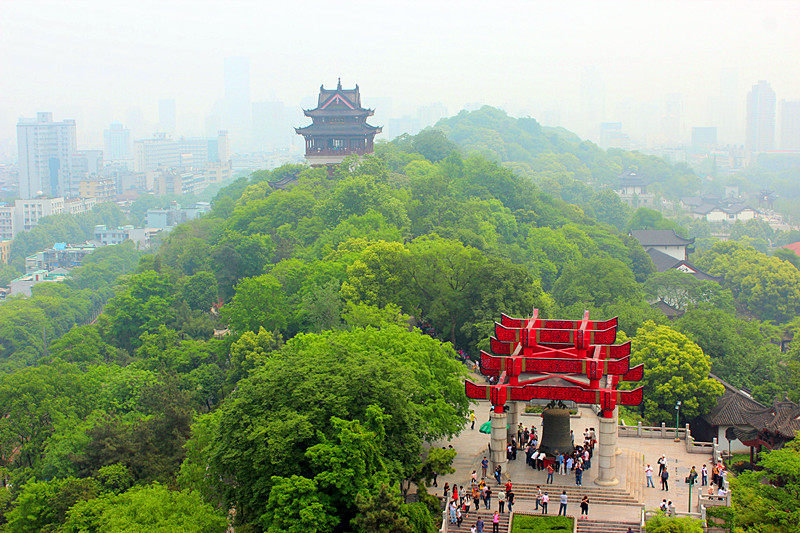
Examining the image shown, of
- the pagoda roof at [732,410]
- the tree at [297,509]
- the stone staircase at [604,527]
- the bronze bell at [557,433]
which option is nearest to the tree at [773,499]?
the stone staircase at [604,527]

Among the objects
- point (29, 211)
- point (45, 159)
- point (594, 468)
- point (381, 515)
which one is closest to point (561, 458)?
point (594, 468)

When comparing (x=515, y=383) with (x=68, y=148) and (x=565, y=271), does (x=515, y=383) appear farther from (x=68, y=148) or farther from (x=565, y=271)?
(x=68, y=148)

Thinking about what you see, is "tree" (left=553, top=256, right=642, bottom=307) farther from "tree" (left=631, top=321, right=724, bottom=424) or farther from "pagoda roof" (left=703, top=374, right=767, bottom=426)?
"pagoda roof" (left=703, top=374, right=767, bottom=426)

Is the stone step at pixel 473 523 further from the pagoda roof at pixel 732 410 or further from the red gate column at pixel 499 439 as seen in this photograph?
the pagoda roof at pixel 732 410

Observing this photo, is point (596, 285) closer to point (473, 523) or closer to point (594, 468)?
point (594, 468)

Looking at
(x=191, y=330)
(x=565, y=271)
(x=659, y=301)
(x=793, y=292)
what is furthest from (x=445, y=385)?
(x=793, y=292)

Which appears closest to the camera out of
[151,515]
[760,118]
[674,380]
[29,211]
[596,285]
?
[151,515]
